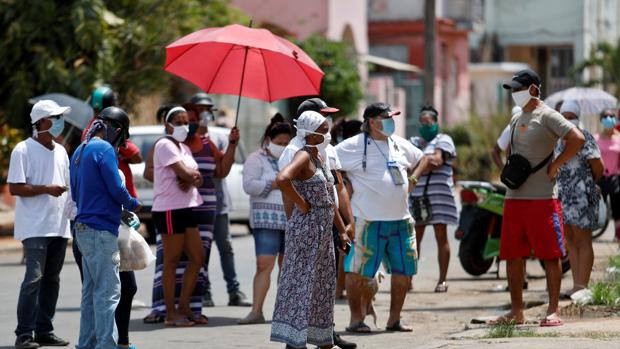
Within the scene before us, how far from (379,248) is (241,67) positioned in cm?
234

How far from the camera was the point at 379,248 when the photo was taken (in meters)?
11.2

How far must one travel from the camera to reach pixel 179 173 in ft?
38.3

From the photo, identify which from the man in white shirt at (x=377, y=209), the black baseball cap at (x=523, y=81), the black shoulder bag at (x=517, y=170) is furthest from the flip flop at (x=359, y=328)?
the black baseball cap at (x=523, y=81)

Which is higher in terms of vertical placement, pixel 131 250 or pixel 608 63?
pixel 608 63

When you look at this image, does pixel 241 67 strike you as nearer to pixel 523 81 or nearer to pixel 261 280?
pixel 261 280

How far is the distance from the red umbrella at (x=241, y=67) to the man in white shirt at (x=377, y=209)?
0.82 m

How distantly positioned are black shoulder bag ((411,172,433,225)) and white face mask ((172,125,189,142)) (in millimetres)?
3812

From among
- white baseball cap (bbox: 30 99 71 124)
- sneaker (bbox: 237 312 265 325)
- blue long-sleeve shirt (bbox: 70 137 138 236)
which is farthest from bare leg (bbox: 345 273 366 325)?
white baseball cap (bbox: 30 99 71 124)

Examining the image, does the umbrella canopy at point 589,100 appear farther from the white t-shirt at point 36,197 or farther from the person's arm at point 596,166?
the white t-shirt at point 36,197

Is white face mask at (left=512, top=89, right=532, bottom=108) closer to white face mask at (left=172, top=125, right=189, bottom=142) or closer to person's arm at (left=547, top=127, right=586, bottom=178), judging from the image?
person's arm at (left=547, top=127, right=586, bottom=178)

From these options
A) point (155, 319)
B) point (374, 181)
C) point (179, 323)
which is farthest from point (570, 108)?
point (155, 319)

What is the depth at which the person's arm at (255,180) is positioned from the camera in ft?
39.5

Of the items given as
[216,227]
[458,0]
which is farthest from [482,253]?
[458,0]

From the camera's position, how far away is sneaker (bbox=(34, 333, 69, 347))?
34.4 feet
